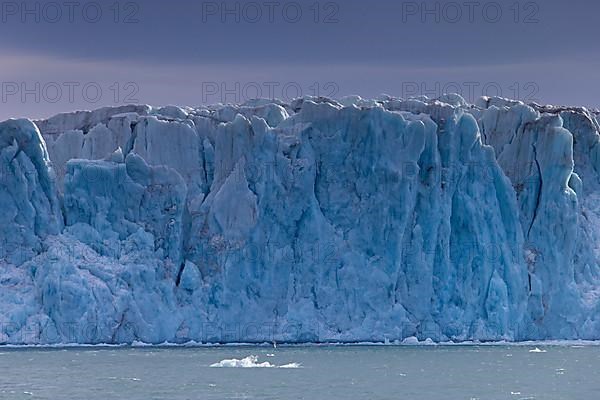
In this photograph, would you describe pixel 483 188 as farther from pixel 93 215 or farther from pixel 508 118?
pixel 93 215

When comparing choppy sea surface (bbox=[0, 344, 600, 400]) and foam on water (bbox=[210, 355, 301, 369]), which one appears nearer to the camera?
choppy sea surface (bbox=[0, 344, 600, 400])

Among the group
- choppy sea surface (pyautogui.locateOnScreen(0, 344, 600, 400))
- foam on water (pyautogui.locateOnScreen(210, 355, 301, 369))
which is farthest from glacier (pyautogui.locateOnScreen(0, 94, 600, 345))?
foam on water (pyautogui.locateOnScreen(210, 355, 301, 369))

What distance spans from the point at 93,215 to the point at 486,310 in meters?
13.1

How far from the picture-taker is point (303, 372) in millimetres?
32781

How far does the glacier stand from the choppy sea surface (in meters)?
0.94

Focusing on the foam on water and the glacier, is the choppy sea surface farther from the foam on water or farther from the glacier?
the glacier

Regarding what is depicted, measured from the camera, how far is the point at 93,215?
4128 cm

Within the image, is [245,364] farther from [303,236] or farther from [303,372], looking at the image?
[303,236]

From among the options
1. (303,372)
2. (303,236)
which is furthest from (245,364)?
(303,236)

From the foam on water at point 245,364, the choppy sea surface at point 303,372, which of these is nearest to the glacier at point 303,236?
the choppy sea surface at point 303,372

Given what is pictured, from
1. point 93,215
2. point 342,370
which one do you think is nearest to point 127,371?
point 342,370

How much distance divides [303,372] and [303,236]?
8.66 m

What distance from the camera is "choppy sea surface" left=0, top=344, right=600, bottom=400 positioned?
A: 28359mm

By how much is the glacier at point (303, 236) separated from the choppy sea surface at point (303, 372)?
938mm
